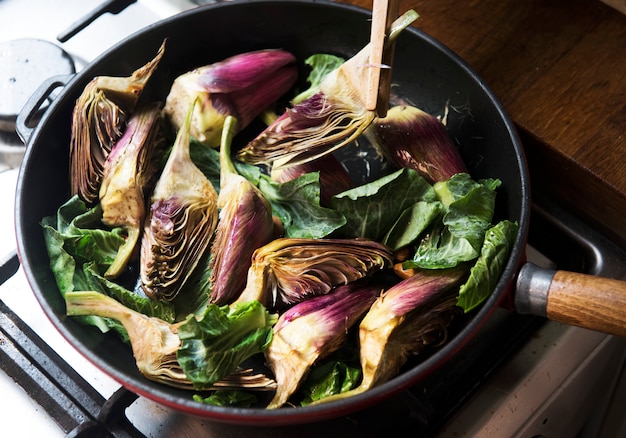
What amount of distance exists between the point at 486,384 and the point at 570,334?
120 mm

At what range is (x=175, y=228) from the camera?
840 millimetres

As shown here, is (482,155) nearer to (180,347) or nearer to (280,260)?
(280,260)

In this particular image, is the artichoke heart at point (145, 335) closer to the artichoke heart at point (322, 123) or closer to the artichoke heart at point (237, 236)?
the artichoke heart at point (237, 236)

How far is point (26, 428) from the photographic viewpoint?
819 mm

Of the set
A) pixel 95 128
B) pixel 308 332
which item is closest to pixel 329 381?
pixel 308 332

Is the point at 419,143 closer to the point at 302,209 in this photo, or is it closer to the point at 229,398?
the point at 302,209

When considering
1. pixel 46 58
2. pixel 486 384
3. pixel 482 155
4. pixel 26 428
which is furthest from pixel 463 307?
pixel 46 58

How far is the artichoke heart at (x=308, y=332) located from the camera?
0.74m

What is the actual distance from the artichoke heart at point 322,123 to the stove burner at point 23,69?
33cm

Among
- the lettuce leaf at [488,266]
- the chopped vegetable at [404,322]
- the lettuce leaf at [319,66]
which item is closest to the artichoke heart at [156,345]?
the chopped vegetable at [404,322]

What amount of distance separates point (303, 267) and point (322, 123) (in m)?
0.20

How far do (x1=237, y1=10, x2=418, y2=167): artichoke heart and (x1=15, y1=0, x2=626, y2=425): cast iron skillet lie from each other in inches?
5.3

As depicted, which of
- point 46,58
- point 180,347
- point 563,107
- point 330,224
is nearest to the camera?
point 180,347

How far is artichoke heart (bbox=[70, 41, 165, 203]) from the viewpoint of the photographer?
89 centimetres
